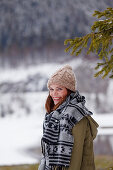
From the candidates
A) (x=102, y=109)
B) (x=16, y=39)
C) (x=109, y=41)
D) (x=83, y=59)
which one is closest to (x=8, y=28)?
(x=16, y=39)

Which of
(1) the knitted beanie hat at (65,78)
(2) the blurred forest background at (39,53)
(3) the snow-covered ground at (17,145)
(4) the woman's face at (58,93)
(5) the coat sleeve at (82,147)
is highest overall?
(2) the blurred forest background at (39,53)

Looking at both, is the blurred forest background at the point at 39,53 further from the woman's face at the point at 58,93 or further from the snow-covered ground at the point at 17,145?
the woman's face at the point at 58,93

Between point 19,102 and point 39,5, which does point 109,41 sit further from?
point 39,5

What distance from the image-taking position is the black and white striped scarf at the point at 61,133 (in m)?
2.62

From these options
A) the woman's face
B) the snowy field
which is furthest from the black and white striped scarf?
the snowy field

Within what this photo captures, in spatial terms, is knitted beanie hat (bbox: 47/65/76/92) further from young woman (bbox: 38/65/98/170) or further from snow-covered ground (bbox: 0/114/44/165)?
snow-covered ground (bbox: 0/114/44/165)

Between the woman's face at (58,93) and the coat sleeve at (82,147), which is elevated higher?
the woman's face at (58,93)

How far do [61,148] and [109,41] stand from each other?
2970 millimetres

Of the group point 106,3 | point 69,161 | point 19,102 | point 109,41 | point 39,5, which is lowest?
point 69,161

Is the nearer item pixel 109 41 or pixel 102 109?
pixel 109 41

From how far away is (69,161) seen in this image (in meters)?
2.62

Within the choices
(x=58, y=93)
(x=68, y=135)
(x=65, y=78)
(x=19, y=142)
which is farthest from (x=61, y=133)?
(x=19, y=142)

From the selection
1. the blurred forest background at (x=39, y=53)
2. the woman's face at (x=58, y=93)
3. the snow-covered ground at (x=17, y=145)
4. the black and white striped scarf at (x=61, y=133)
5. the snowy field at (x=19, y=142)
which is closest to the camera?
the black and white striped scarf at (x=61, y=133)

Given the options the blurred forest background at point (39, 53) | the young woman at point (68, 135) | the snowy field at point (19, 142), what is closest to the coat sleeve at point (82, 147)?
the young woman at point (68, 135)
